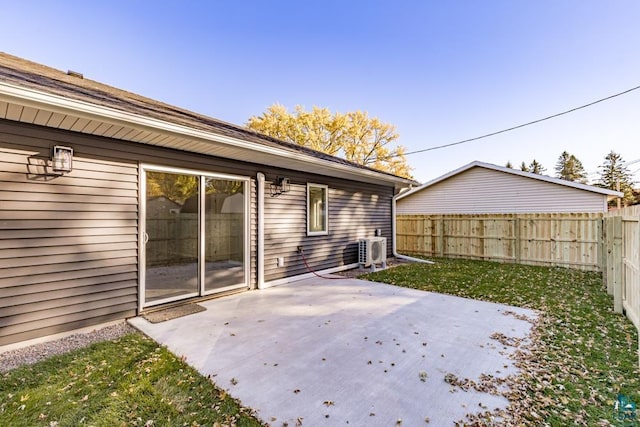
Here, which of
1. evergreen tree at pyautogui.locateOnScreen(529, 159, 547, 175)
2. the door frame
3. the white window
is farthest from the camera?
evergreen tree at pyautogui.locateOnScreen(529, 159, 547, 175)

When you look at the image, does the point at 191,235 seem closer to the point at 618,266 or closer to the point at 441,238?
the point at 618,266

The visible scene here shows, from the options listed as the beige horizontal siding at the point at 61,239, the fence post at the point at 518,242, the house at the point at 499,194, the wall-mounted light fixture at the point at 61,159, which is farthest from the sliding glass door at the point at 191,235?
the house at the point at 499,194

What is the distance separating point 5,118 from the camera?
2.99 meters

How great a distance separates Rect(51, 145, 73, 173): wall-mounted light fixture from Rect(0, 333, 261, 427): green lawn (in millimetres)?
2013

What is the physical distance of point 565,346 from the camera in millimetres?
3078

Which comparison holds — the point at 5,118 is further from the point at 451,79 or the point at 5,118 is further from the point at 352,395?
the point at 451,79

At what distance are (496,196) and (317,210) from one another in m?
8.04

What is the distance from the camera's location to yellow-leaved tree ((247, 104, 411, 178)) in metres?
17.9

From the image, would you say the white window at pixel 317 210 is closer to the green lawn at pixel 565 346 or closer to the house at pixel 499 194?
the green lawn at pixel 565 346

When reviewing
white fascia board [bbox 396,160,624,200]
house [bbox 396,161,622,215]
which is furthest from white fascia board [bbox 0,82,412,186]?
house [bbox 396,161,622,215]

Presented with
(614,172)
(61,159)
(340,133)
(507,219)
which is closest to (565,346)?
(61,159)

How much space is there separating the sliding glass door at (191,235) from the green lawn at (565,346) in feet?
10.8

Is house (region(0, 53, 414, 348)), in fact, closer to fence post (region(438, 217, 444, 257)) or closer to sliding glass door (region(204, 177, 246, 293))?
sliding glass door (region(204, 177, 246, 293))

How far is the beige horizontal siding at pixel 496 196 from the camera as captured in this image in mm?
9555
